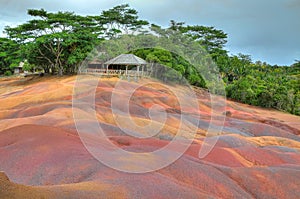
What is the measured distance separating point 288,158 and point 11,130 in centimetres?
1040

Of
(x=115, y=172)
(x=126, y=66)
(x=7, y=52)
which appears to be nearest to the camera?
(x=115, y=172)

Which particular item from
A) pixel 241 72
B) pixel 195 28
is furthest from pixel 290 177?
pixel 195 28

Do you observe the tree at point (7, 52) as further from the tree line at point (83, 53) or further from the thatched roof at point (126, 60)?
the thatched roof at point (126, 60)

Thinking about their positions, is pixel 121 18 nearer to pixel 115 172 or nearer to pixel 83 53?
pixel 83 53

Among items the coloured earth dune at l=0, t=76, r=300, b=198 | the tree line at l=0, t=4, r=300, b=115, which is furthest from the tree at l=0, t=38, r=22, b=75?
the coloured earth dune at l=0, t=76, r=300, b=198

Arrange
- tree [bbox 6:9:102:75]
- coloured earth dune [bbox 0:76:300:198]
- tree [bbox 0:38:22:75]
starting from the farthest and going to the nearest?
tree [bbox 0:38:22:75]
tree [bbox 6:9:102:75]
coloured earth dune [bbox 0:76:300:198]

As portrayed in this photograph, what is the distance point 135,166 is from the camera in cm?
704

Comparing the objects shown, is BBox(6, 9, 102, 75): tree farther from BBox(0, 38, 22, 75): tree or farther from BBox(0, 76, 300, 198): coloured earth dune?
BBox(0, 76, 300, 198): coloured earth dune

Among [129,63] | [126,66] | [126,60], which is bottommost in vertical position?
[126,66]

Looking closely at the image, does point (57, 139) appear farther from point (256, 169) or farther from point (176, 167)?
point (256, 169)

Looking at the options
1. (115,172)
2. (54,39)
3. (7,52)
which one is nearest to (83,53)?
(54,39)

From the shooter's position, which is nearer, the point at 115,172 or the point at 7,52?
the point at 115,172

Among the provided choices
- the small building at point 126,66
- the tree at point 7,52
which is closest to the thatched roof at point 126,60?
the small building at point 126,66

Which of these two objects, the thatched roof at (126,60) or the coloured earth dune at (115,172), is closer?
the coloured earth dune at (115,172)
